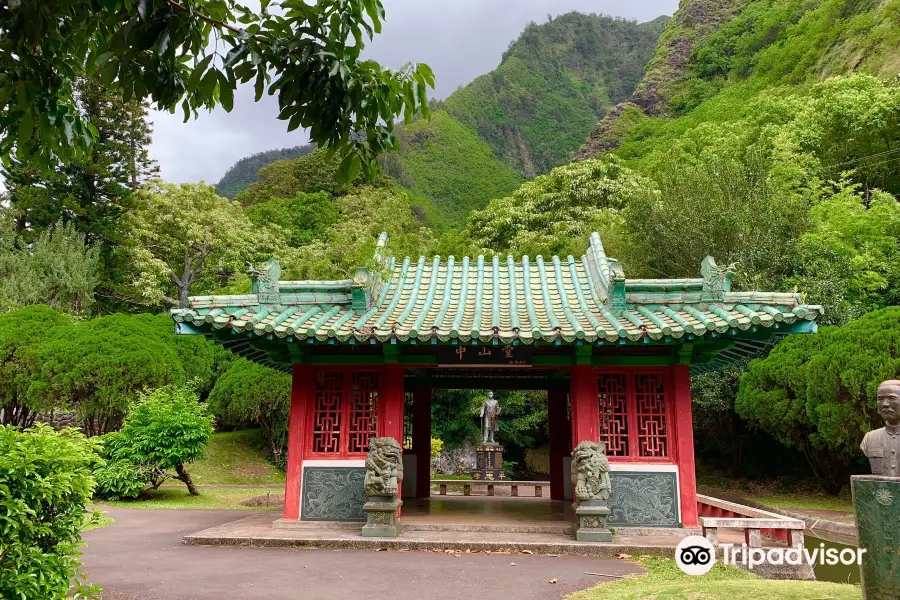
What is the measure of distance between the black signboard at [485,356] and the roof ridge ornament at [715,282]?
2621 millimetres

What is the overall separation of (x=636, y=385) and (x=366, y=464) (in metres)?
4.04

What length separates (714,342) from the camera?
8.76 metres

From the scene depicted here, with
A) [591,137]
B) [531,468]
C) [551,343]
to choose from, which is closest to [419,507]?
[551,343]

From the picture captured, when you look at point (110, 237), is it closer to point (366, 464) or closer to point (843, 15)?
point (366, 464)

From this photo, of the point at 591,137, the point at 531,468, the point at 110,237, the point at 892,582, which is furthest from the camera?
the point at 591,137

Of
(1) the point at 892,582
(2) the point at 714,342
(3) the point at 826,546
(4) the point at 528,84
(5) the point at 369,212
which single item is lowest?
(3) the point at 826,546

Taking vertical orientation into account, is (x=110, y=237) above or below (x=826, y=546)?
above

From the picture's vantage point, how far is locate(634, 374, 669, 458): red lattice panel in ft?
29.3

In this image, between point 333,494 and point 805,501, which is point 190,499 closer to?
point 333,494

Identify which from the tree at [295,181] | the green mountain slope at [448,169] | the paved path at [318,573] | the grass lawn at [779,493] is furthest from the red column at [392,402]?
the green mountain slope at [448,169]

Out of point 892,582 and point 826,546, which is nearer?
point 892,582

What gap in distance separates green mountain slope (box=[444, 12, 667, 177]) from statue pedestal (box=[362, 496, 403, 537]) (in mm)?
62194

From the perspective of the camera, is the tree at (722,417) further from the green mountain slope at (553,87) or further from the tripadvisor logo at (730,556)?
the green mountain slope at (553,87)

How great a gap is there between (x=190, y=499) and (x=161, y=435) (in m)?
2.06
